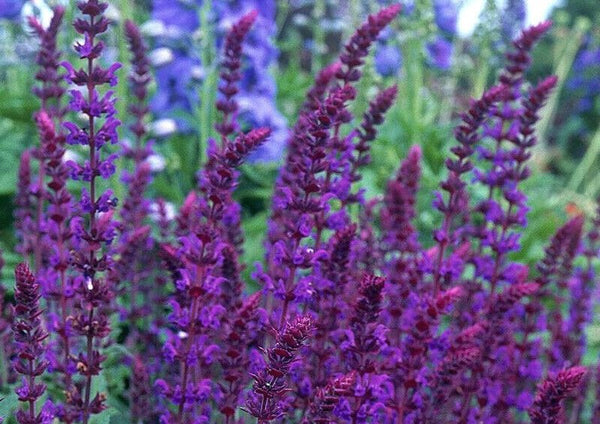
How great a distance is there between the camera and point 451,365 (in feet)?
5.81

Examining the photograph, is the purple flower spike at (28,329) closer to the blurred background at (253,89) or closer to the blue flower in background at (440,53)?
the blurred background at (253,89)

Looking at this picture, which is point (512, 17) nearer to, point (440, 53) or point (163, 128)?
point (440, 53)

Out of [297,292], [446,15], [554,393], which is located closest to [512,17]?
[446,15]

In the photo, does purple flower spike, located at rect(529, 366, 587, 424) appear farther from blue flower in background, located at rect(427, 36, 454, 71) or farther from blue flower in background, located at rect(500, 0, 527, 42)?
blue flower in background, located at rect(427, 36, 454, 71)

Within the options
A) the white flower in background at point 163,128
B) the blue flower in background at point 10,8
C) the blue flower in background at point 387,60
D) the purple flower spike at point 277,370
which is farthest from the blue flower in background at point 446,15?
the purple flower spike at point 277,370

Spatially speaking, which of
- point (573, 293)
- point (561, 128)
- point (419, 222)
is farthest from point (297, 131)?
point (561, 128)

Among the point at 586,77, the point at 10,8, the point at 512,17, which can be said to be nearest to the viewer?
the point at 10,8

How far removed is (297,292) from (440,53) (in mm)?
5284

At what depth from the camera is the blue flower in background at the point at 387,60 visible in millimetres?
6719

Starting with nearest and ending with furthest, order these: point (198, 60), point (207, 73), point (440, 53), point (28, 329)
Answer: point (28, 329) → point (207, 73) → point (198, 60) → point (440, 53)

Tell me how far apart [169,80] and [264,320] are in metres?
3.27

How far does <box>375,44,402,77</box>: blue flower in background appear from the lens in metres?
6.72

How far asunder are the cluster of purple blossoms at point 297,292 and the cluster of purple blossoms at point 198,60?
1.75 m

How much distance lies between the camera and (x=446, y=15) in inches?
258
